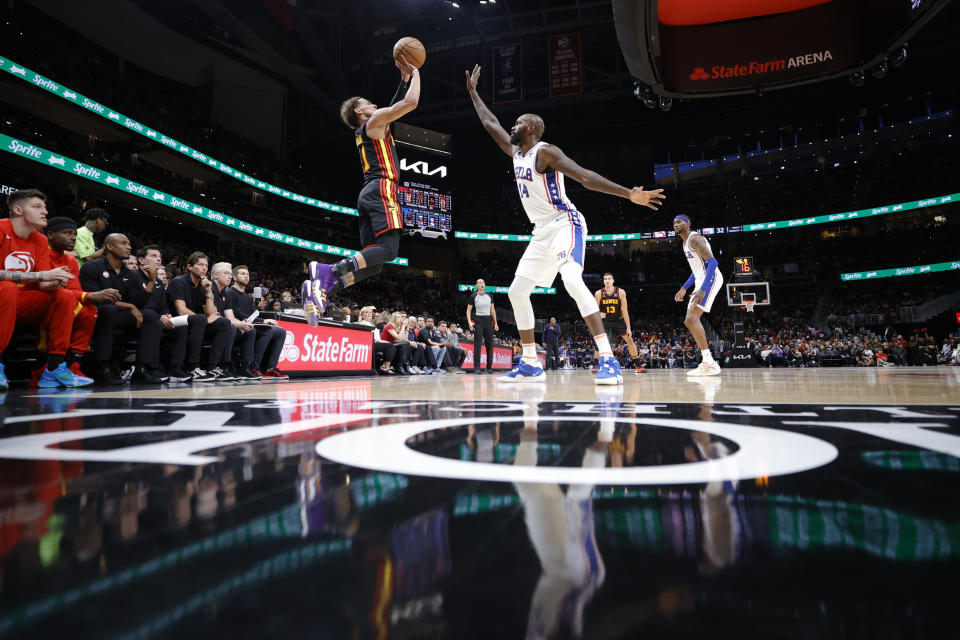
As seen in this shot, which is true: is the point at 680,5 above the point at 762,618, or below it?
above

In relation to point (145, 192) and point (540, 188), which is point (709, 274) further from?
point (145, 192)

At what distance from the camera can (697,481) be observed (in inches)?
25.5

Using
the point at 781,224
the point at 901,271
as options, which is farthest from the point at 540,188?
the point at 781,224

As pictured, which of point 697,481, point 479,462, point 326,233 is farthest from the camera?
point 326,233

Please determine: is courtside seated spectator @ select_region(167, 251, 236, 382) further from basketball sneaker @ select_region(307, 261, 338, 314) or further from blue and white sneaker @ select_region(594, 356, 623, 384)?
blue and white sneaker @ select_region(594, 356, 623, 384)

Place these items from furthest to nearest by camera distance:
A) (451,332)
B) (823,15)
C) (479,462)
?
(451,332) → (823,15) → (479,462)

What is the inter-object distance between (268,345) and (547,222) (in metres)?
3.50

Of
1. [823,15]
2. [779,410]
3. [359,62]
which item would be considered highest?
[359,62]

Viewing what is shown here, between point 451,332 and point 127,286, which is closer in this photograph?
point 127,286

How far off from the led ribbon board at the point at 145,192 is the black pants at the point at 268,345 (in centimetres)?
1117

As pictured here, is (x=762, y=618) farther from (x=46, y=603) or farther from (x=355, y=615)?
(x=46, y=603)

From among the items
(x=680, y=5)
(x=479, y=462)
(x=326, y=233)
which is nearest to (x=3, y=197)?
(x=326, y=233)

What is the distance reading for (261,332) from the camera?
17.5 ft

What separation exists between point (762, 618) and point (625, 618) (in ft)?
0.27
